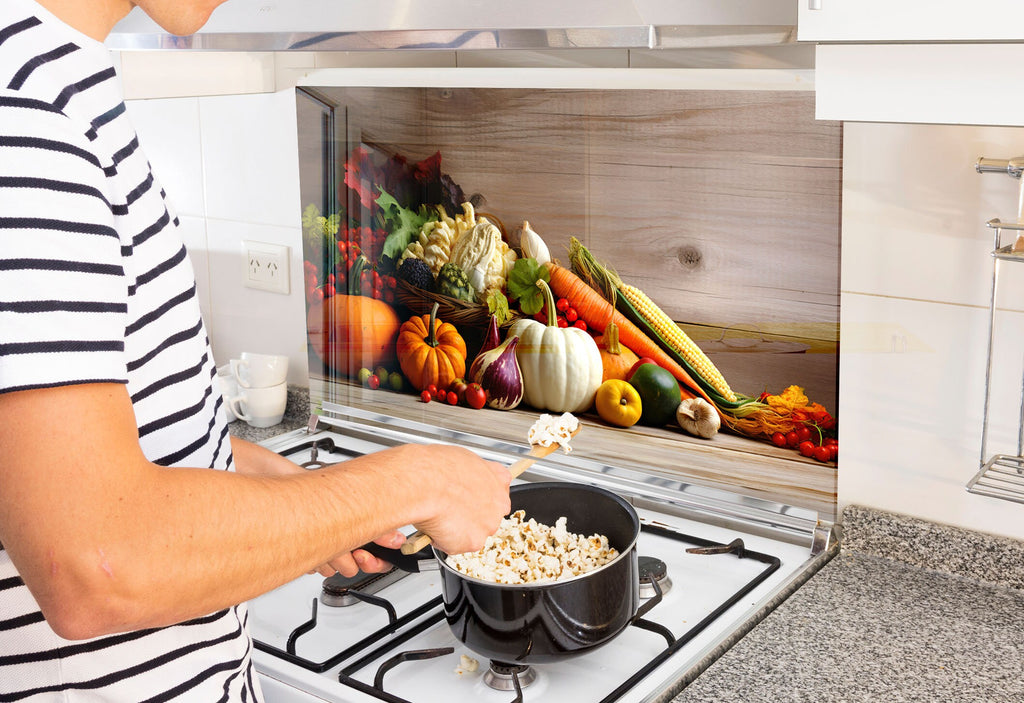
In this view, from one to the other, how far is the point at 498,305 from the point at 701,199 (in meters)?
0.33

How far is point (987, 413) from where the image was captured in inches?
41.6

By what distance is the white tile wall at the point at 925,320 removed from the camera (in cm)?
105

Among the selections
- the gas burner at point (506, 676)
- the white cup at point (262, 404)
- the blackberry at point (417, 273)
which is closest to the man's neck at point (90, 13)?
the gas burner at point (506, 676)

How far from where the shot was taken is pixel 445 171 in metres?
1.42

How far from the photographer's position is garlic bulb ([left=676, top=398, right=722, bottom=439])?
1248 millimetres

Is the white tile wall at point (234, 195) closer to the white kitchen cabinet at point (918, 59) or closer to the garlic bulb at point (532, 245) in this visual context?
the garlic bulb at point (532, 245)

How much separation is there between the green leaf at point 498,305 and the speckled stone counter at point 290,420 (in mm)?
455

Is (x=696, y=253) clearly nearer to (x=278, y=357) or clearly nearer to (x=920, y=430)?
(x=920, y=430)

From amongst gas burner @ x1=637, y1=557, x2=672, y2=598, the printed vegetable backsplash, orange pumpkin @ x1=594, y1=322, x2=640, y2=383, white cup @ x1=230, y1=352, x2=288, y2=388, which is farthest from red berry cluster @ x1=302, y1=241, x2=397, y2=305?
gas burner @ x1=637, y1=557, x2=672, y2=598

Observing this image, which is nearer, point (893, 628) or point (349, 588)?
point (893, 628)

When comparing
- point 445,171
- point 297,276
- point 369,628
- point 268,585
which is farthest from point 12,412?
point 297,276

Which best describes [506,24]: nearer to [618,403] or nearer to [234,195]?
[618,403]

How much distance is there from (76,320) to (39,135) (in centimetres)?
9

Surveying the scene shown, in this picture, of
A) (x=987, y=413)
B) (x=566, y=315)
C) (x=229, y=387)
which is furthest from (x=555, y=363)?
(x=229, y=387)
